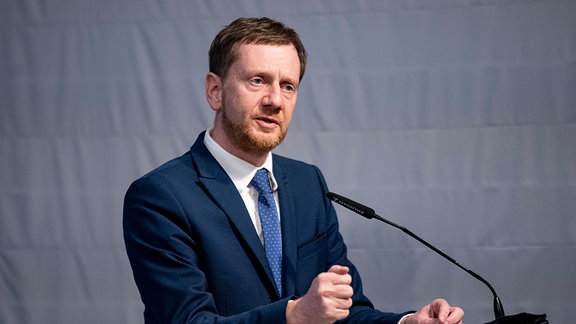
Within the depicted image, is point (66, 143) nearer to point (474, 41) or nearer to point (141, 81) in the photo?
point (141, 81)

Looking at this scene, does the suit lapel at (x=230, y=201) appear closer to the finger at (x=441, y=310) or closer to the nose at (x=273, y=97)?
the nose at (x=273, y=97)

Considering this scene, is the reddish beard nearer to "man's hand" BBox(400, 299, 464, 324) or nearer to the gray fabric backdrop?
"man's hand" BBox(400, 299, 464, 324)

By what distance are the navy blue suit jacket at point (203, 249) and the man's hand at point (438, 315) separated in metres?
0.06

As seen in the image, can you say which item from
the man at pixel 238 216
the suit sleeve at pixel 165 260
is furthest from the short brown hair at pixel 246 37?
the suit sleeve at pixel 165 260

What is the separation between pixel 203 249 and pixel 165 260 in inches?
3.8

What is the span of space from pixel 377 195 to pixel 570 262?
73 centimetres

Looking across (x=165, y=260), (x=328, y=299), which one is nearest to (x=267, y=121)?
(x=165, y=260)

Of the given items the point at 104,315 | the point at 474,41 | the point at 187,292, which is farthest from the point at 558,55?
the point at 104,315

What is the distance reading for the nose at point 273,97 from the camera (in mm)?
1855

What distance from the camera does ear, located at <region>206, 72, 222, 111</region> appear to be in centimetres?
196

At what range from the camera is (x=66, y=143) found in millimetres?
2967

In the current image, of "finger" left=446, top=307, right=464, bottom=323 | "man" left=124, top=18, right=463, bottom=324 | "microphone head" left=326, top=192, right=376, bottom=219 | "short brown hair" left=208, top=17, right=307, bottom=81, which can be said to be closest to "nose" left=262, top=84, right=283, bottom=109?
"man" left=124, top=18, right=463, bottom=324

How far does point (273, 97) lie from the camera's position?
1855mm

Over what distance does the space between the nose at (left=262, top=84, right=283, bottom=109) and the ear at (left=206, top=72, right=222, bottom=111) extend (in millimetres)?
149
